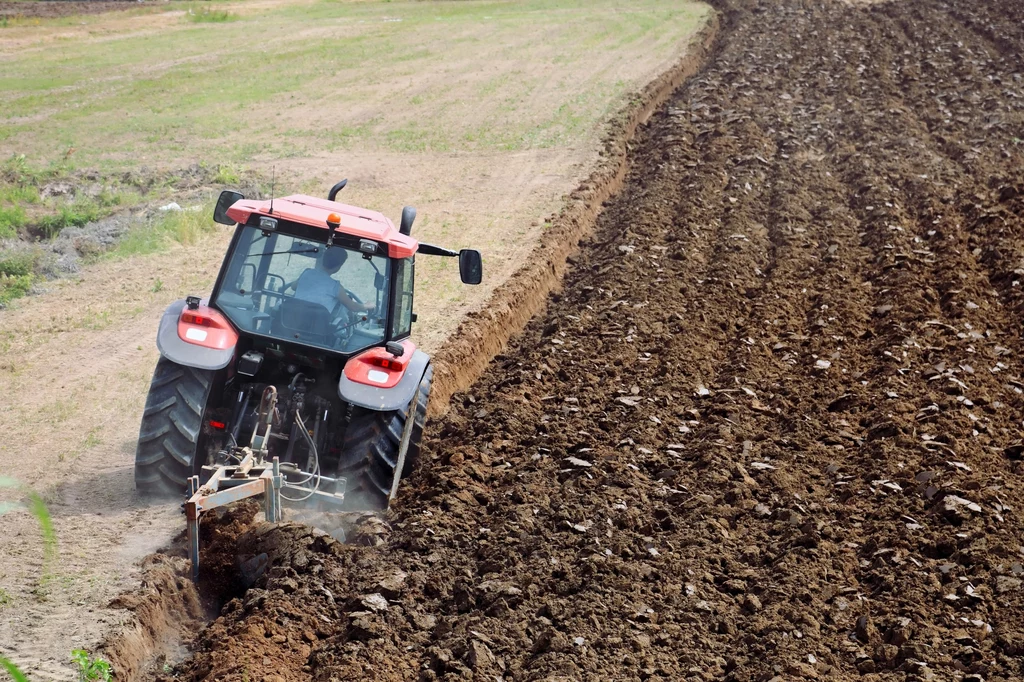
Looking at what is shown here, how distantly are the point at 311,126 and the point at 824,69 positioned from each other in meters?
9.99

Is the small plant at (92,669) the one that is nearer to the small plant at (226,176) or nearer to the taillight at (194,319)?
the taillight at (194,319)

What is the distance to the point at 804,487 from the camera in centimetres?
716

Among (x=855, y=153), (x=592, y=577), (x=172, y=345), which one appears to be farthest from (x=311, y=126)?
(x=592, y=577)

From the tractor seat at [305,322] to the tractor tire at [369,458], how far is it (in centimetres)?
53

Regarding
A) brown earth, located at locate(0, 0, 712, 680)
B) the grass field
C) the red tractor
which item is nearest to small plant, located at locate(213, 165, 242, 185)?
the grass field

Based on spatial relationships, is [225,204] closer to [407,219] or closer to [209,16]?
[407,219]

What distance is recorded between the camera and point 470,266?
7352 mm

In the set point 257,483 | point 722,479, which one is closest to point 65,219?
point 257,483

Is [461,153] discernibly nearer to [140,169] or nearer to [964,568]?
[140,169]

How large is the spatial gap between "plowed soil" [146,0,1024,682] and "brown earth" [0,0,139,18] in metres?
22.6

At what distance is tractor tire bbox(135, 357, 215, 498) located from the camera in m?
6.75

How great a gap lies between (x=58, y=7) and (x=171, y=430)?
95.5 ft

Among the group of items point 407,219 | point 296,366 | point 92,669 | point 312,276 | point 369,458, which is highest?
point 407,219

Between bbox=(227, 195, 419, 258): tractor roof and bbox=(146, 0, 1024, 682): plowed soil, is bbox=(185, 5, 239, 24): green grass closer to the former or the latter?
bbox=(146, 0, 1024, 682): plowed soil
